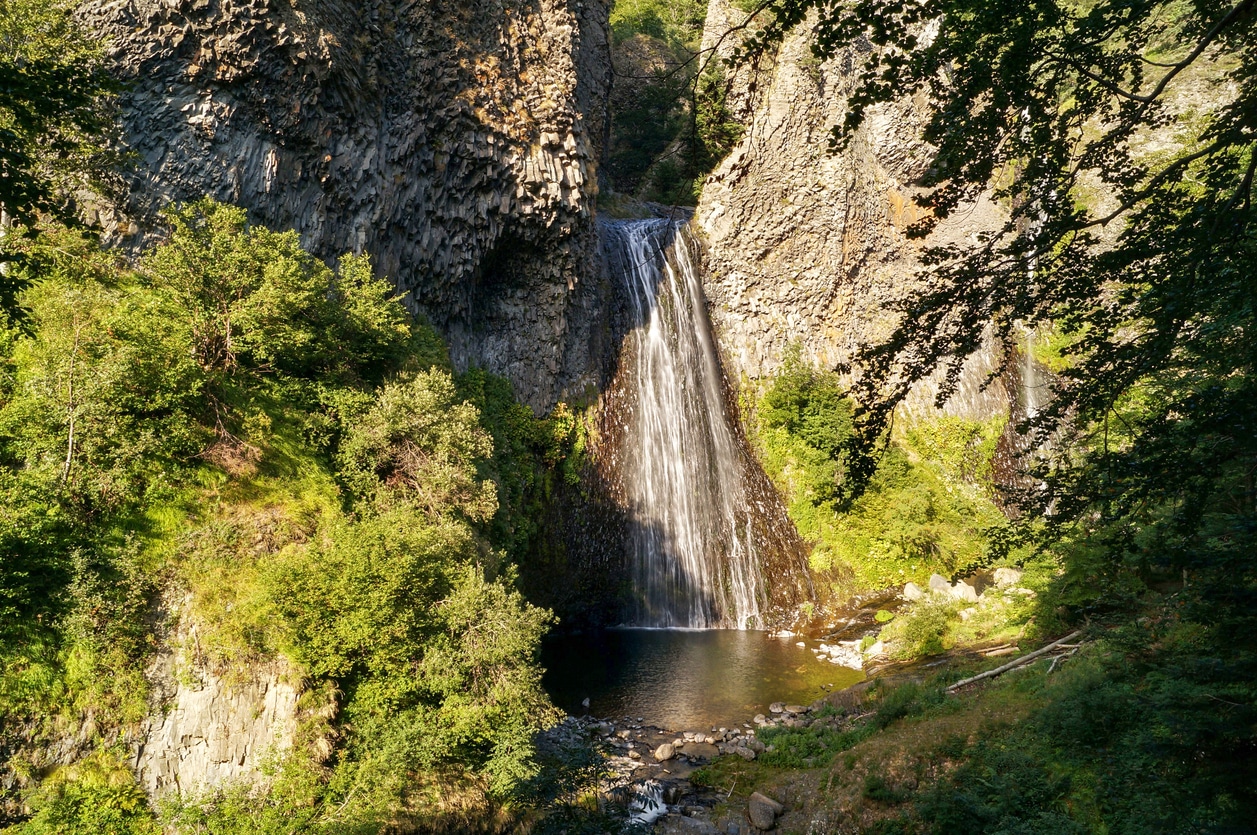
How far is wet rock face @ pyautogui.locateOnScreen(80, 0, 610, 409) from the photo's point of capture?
15.5 m

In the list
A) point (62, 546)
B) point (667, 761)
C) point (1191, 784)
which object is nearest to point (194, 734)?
point (62, 546)

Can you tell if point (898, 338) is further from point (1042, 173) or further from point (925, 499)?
point (925, 499)

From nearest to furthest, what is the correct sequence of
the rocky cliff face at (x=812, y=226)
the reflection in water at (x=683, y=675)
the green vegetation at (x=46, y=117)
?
the green vegetation at (x=46, y=117)
the reflection in water at (x=683, y=675)
the rocky cliff face at (x=812, y=226)

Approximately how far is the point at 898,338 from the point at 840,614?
68.8 ft

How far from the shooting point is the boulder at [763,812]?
11.4 metres

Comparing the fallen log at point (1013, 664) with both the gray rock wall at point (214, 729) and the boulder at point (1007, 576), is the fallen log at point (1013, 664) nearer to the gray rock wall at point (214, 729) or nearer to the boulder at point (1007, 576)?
the boulder at point (1007, 576)

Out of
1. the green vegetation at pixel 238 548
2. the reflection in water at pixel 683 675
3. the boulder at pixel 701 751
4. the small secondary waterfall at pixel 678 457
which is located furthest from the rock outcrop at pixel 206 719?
the small secondary waterfall at pixel 678 457

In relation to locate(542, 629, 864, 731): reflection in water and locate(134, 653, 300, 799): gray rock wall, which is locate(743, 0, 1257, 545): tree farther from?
locate(542, 629, 864, 731): reflection in water

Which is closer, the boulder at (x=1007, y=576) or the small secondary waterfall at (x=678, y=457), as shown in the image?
the boulder at (x=1007, y=576)

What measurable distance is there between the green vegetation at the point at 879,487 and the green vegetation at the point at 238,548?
51.4 ft

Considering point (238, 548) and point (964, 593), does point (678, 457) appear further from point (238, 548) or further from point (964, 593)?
point (238, 548)

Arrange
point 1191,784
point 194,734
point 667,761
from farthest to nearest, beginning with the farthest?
point 667,761, point 194,734, point 1191,784

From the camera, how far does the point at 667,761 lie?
47.0 ft

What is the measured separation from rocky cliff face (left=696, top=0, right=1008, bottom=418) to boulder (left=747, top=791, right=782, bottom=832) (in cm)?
2060
